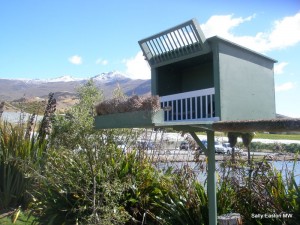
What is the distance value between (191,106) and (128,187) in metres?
2.21

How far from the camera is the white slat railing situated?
2.86 m

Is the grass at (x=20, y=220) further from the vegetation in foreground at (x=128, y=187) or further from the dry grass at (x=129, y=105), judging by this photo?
the dry grass at (x=129, y=105)

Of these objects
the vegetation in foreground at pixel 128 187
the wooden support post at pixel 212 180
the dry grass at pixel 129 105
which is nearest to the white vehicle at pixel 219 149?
the vegetation in foreground at pixel 128 187

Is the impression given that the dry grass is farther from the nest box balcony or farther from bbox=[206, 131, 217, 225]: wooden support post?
bbox=[206, 131, 217, 225]: wooden support post

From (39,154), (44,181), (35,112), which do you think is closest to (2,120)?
(35,112)

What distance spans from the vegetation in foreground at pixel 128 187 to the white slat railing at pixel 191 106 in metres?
1.06

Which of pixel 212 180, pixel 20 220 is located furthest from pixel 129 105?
pixel 20 220

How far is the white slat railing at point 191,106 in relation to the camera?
286 cm

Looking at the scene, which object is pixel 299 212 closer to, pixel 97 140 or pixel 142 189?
pixel 142 189

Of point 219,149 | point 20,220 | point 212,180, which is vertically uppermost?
point 219,149

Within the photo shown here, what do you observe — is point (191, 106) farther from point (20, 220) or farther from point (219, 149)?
point (20, 220)

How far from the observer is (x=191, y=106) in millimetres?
3078

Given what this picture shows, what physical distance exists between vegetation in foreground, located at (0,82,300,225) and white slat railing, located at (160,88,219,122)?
1.06 m

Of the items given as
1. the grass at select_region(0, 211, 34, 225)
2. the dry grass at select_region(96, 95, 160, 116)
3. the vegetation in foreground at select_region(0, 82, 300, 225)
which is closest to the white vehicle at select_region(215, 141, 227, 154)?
the vegetation in foreground at select_region(0, 82, 300, 225)
